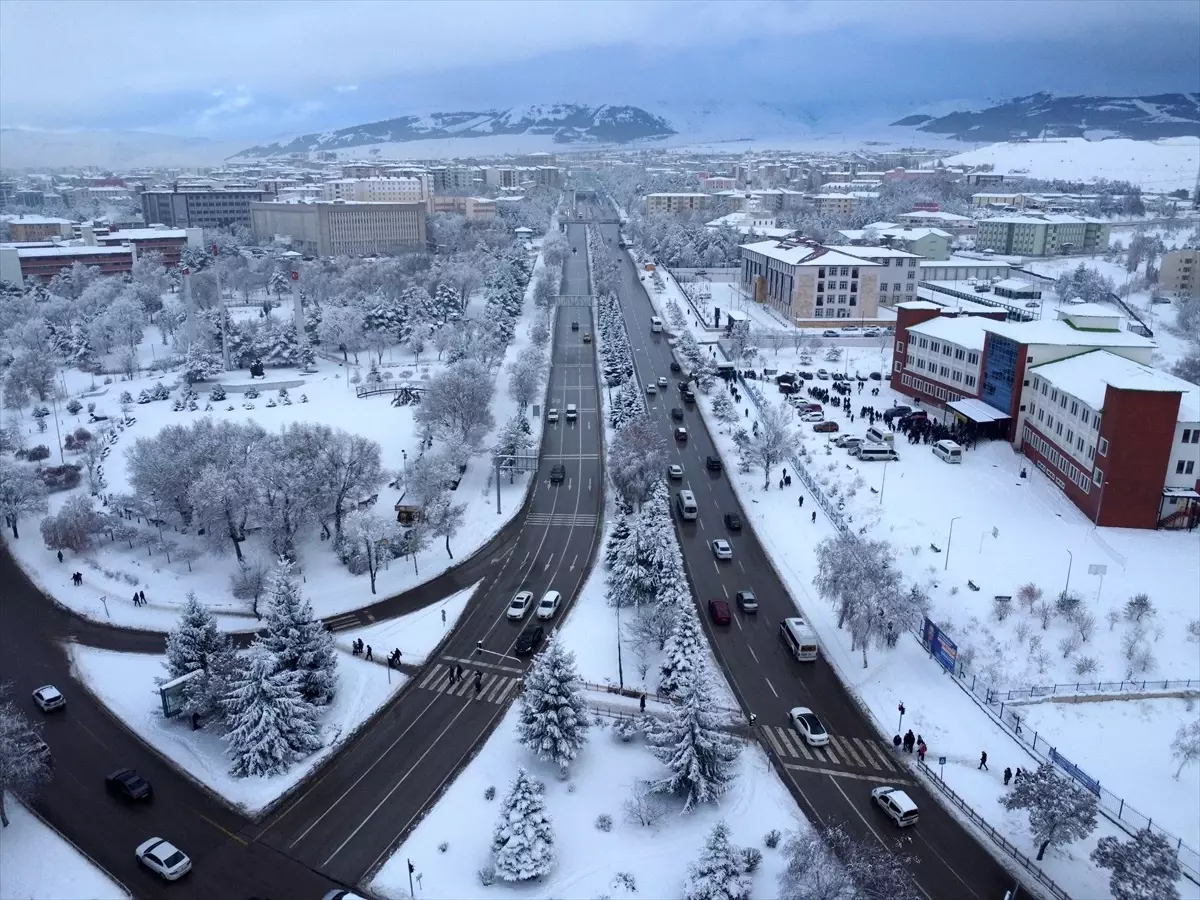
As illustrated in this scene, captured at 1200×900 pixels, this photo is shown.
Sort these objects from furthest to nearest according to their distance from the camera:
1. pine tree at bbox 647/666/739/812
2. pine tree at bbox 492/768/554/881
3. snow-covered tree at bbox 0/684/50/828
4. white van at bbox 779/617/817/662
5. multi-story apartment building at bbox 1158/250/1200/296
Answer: multi-story apartment building at bbox 1158/250/1200/296
white van at bbox 779/617/817/662
pine tree at bbox 647/666/739/812
snow-covered tree at bbox 0/684/50/828
pine tree at bbox 492/768/554/881

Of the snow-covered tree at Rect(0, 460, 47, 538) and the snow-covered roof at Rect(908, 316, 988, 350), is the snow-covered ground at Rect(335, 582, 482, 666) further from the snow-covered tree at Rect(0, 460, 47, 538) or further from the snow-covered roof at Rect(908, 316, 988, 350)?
the snow-covered roof at Rect(908, 316, 988, 350)

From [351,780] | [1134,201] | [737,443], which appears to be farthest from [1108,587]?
[1134,201]

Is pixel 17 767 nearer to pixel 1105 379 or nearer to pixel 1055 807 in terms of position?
pixel 1055 807

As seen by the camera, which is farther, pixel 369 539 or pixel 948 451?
pixel 948 451

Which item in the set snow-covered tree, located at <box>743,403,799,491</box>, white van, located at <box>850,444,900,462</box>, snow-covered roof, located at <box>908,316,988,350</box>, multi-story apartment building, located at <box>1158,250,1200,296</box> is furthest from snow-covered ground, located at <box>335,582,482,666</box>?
multi-story apartment building, located at <box>1158,250,1200,296</box>

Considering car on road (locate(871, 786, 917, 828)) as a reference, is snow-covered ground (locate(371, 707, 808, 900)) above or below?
below

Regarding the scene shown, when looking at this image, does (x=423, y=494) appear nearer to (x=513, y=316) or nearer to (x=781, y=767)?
(x=781, y=767)

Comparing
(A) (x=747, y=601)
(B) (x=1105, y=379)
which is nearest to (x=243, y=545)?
(A) (x=747, y=601)
